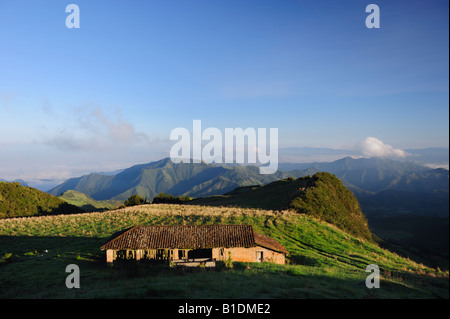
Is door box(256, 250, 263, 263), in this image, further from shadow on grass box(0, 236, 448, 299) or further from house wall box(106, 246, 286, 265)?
shadow on grass box(0, 236, 448, 299)

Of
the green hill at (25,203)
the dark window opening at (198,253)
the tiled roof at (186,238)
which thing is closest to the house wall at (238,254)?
the tiled roof at (186,238)

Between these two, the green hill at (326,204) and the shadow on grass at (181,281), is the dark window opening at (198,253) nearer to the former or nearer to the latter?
the shadow on grass at (181,281)

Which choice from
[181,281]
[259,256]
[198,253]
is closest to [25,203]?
[198,253]

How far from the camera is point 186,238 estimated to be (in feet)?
89.9

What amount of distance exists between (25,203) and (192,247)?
246 feet

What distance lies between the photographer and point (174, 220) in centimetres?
4797

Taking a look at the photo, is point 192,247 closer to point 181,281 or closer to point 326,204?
point 181,281

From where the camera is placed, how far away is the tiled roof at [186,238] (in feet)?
85.1

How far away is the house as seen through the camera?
84.1 feet

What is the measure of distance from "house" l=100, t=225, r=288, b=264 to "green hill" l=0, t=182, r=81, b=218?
6257 cm
